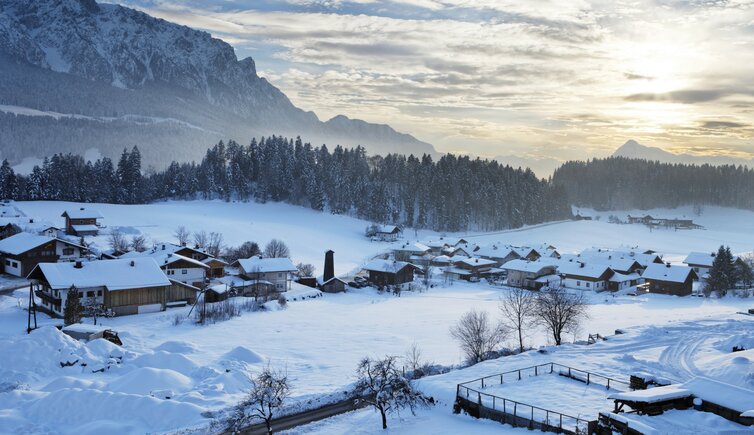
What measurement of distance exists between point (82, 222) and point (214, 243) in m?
21.4

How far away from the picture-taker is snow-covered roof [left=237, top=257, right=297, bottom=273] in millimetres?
59334

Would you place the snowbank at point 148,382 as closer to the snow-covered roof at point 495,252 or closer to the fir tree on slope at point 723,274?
the fir tree on slope at point 723,274

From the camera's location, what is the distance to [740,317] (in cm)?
4331

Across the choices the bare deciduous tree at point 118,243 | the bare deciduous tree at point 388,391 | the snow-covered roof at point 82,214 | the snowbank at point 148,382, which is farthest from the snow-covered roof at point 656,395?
the snow-covered roof at point 82,214

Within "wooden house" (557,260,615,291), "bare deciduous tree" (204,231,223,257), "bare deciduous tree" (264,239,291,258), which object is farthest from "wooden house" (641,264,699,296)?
"bare deciduous tree" (204,231,223,257)

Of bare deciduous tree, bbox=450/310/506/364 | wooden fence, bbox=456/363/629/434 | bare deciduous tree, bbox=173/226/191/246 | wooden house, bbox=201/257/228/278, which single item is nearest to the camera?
wooden fence, bbox=456/363/629/434

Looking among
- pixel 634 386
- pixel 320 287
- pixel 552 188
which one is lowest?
pixel 320 287

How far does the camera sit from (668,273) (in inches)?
2768

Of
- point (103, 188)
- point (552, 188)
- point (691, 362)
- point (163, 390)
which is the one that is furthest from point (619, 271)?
point (103, 188)

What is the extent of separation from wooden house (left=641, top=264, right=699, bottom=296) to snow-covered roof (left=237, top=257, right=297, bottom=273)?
48.7 m

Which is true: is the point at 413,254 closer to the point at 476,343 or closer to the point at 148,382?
the point at 476,343

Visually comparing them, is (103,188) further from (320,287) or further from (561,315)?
(561,315)

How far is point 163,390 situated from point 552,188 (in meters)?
151

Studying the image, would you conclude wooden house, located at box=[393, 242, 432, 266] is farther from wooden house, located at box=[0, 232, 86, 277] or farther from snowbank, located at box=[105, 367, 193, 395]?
snowbank, located at box=[105, 367, 193, 395]
